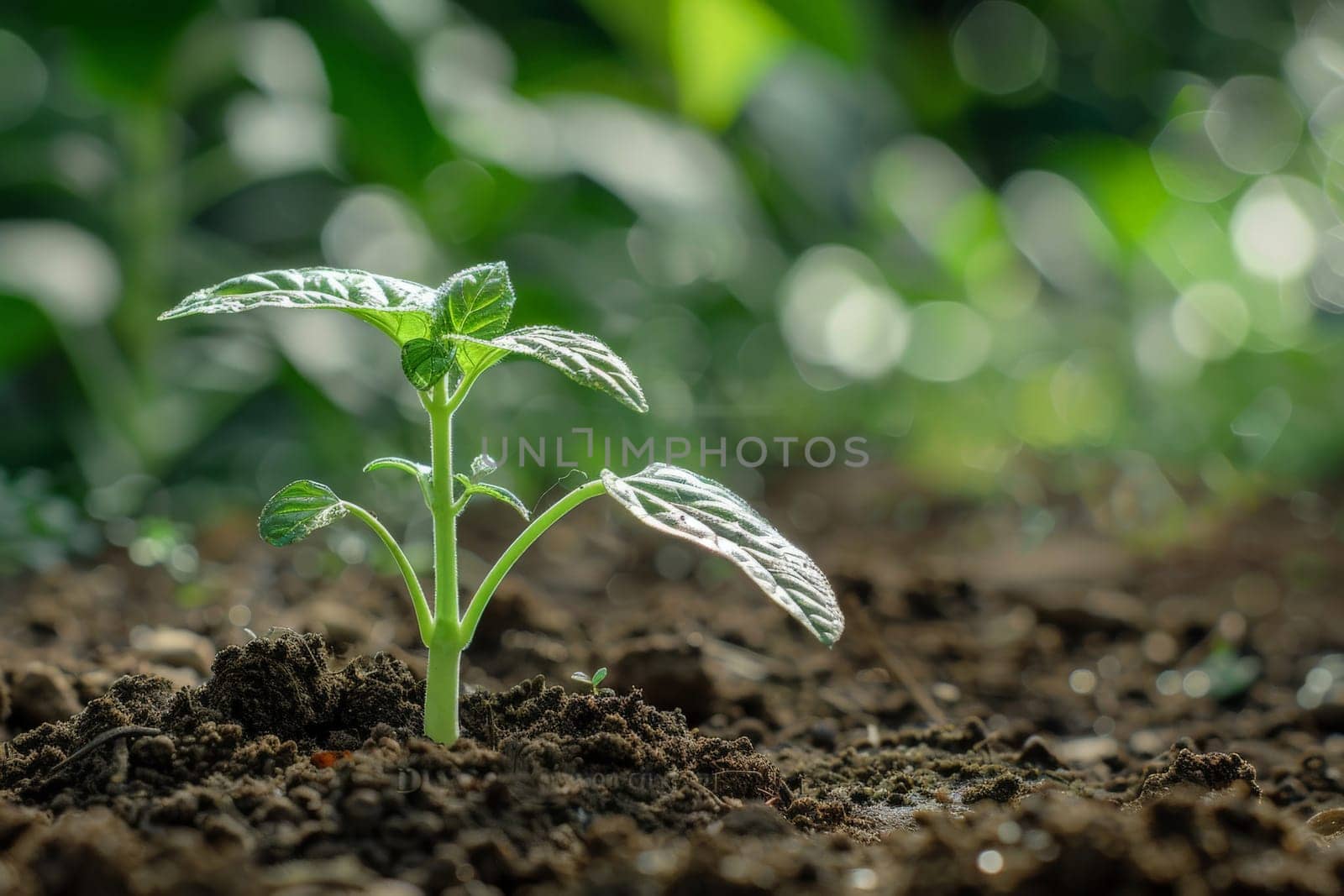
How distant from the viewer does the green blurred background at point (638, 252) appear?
3.04 meters

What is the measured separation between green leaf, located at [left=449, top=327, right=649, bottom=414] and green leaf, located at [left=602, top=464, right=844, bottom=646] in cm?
9

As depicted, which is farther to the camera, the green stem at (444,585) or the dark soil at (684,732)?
the green stem at (444,585)

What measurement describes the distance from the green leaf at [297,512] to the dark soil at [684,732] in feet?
0.55

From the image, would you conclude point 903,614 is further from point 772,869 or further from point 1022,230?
point 1022,230

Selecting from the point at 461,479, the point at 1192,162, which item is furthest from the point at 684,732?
the point at 1192,162

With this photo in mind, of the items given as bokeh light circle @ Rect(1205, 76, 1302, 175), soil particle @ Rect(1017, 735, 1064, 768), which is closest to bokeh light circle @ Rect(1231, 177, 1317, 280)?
bokeh light circle @ Rect(1205, 76, 1302, 175)

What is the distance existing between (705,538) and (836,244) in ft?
12.7

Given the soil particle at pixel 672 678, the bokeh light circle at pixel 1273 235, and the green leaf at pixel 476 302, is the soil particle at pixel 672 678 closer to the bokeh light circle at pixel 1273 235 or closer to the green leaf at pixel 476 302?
the green leaf at pixel 476 302

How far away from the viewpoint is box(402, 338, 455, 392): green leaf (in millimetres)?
1064

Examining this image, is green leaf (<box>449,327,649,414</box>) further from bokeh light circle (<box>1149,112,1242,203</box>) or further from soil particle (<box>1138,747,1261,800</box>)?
bokeh light circle (<box>1149,112,1242,203</box>)

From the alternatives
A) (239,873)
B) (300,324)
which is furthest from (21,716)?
(300,324)

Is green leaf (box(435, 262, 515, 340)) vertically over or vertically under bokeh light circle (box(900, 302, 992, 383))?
under

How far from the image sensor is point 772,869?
0.86 meters

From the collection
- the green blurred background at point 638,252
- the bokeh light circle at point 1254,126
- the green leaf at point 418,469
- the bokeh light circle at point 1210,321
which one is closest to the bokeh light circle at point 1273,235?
the green blurred background at point 638,252
